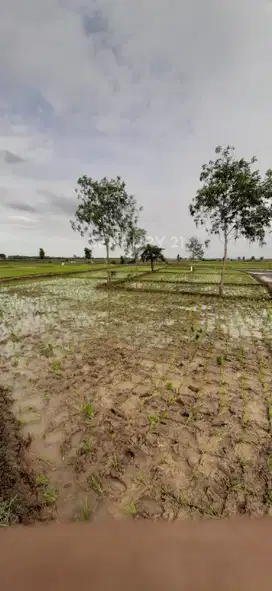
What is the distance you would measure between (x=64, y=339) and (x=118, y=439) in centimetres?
543

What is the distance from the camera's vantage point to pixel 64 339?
333 inches

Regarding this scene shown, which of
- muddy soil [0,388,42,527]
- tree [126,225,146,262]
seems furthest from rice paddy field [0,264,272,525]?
tree [126,225,146,262]

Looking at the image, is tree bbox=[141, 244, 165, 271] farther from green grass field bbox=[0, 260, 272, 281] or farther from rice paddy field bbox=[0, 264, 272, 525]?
rice paddy field bbox=[0, 264, 272, 525]

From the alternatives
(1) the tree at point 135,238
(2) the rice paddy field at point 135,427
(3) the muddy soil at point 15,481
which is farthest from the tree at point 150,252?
(3) the muddy soil at point 15,481

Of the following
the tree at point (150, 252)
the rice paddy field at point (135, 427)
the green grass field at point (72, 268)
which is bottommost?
the rice paddy field at point (135, 427)

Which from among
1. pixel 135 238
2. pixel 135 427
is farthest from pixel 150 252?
pixel 135 427

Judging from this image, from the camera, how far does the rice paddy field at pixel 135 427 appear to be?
260 cm

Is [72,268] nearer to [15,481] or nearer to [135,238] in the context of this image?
[135,238]

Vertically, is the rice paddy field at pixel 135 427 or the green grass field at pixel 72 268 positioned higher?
the green grass field at pixel 72 268

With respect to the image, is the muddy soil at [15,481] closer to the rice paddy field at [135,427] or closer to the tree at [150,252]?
the rice paddy field at [135,427]

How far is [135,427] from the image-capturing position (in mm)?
3793

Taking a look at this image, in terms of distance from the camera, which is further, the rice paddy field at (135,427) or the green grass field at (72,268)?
the green grass field at (72,268)

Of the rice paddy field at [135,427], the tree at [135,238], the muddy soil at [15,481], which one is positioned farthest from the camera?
the tree at [135,238]

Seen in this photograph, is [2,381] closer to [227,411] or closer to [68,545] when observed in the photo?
[68,545]
